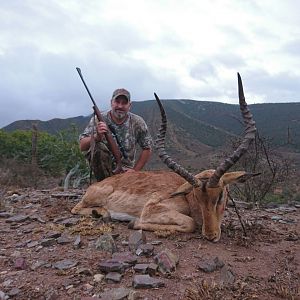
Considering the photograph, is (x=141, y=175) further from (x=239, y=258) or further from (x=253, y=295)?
(x=253, y=295)

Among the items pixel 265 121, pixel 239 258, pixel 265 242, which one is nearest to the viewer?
pixel 239 258

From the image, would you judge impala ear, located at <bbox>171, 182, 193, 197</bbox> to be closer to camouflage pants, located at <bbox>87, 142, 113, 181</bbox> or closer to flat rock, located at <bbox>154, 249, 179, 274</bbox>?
flat rock, located at <bbox>154, 249, 179, 274</bbox>

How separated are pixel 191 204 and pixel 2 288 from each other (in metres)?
2.87

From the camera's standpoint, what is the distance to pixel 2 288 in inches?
154

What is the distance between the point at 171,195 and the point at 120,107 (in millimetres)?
2590

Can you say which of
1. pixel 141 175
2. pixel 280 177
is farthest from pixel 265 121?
pixel 141 175

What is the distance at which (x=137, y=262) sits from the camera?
445 cm

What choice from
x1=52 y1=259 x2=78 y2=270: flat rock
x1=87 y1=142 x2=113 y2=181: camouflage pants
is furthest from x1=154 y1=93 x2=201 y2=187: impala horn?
x1=87 y1=142 x2=113 y2=181: camouflage pants

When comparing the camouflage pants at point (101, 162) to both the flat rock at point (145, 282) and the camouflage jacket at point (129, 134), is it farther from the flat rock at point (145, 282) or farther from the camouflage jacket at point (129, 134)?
the flat rock at point (145, 282)

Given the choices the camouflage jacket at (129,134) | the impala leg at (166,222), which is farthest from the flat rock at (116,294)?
the camouflage jacket at (129,134)

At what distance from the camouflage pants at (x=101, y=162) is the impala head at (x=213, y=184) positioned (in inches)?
82.9

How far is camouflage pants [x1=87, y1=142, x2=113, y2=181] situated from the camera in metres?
7.80

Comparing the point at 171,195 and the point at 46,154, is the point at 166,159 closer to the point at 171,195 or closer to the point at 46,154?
the point at 171,195

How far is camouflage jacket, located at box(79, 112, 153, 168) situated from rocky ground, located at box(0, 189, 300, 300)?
2.06 metres
